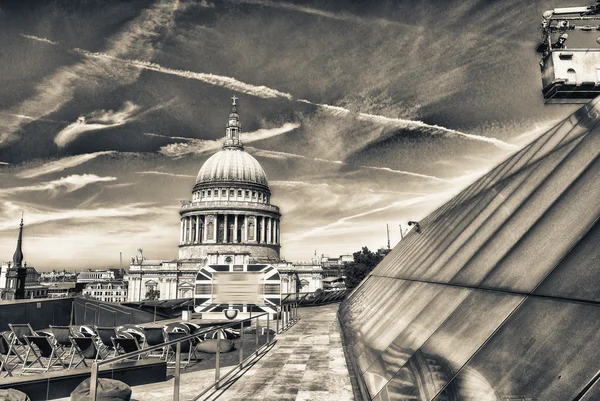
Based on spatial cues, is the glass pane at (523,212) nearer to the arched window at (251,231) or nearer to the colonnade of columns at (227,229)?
the colonnade of columns at (227,229)

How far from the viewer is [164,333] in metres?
11.6

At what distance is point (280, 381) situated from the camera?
845cm

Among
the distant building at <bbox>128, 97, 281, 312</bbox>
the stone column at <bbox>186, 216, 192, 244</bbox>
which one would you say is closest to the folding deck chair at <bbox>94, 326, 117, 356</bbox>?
the distant building at <bbox>128, 97, 281, 312</bbox>

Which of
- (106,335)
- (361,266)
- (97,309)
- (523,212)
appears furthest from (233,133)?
(523,212)

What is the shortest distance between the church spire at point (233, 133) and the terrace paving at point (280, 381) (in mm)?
114769

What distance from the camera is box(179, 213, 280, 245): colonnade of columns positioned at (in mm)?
104375

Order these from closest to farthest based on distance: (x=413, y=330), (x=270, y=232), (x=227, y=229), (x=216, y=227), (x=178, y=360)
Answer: (x=413, y=330) → (x=178, y=360) → (x=227, y=229) → (x=216, y=227) → (x=270, y=232)

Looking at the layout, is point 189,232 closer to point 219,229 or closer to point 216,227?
point 216,227

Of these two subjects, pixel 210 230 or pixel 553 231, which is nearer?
pixel 553 231

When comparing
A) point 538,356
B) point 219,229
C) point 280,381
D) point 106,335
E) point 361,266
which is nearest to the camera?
point 538,356

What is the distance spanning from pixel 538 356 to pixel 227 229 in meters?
104

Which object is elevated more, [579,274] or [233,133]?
[233,133]

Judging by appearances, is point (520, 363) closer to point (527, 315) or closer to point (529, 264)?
point (527, 315)

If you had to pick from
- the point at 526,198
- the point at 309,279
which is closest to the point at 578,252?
the point at 526,198
